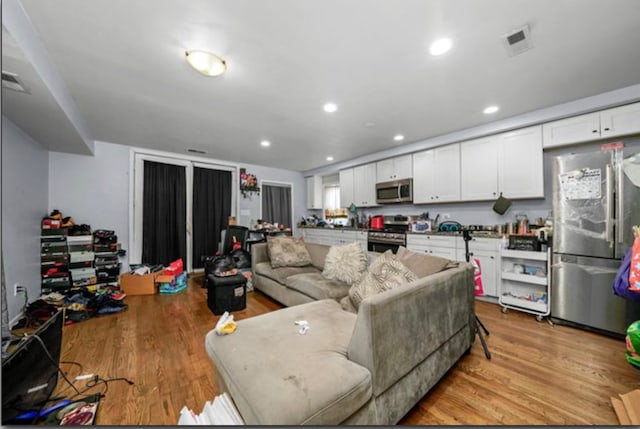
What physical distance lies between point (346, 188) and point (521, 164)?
3.10 meters

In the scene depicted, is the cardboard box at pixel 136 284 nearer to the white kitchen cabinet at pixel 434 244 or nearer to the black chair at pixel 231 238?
the black chair at pixel 231 238

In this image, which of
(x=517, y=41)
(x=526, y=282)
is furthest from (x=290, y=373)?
(x=526, y=282)

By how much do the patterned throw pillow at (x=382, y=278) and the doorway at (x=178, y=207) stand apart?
4.06 m

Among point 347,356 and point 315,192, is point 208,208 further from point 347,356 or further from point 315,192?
point 347,356

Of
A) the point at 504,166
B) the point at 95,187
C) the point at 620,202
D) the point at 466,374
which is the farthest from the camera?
the point at 95,187

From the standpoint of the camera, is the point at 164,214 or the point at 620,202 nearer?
the point at 620,202

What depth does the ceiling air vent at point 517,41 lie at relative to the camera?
1.66 metres

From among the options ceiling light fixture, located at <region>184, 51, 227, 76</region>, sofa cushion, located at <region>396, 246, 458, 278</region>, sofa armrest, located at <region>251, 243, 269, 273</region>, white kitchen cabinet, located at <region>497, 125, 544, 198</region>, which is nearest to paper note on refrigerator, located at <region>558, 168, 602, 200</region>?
white kitchen cabinet, located at <region>497, 125, 544, 198</region>

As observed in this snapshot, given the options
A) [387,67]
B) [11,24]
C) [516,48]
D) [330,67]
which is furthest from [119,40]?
[516,48]

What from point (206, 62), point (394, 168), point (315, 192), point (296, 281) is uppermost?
point (206, 62)

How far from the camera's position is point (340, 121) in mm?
3203

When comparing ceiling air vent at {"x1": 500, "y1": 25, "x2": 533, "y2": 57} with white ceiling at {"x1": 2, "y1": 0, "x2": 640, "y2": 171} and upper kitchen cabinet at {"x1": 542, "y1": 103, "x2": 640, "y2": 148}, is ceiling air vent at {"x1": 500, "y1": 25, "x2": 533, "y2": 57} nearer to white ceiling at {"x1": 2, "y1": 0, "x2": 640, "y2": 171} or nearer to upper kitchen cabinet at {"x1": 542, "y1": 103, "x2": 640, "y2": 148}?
white ceiling at {"x1": 2, "y1": 0, "x2": 640, "y2": 171}

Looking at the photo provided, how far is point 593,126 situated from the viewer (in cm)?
259

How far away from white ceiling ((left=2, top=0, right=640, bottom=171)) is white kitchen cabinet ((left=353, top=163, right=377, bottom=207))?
167 cm
